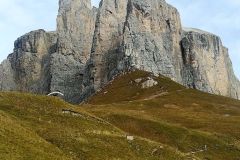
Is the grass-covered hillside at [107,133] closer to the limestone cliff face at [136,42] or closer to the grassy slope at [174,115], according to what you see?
the grassy slope at [174,115]

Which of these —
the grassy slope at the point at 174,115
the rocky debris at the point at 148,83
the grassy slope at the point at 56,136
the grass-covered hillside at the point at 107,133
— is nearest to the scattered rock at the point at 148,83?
the rocky debris at the point at 148,83

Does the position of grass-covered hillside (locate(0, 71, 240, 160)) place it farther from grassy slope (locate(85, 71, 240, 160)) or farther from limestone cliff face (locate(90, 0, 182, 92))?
limestone cliff face (locate(90, 0, 182, 92))

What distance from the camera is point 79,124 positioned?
196 feet

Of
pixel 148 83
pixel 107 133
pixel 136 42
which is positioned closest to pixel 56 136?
pixel 107 133

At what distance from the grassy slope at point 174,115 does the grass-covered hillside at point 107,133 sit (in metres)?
0.15

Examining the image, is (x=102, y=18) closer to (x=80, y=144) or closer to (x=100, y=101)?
(x=100, y=101)

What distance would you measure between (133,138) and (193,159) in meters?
7.24

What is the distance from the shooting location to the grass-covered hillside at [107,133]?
4678 centimetres

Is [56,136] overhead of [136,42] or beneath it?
A: beneath

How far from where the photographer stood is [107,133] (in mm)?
58188

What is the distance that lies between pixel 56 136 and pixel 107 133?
8.31 metres

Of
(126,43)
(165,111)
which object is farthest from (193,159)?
(126,43)

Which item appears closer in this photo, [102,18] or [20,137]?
[20,137]

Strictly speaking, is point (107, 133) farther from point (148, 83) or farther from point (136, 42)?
point (136, 42)
